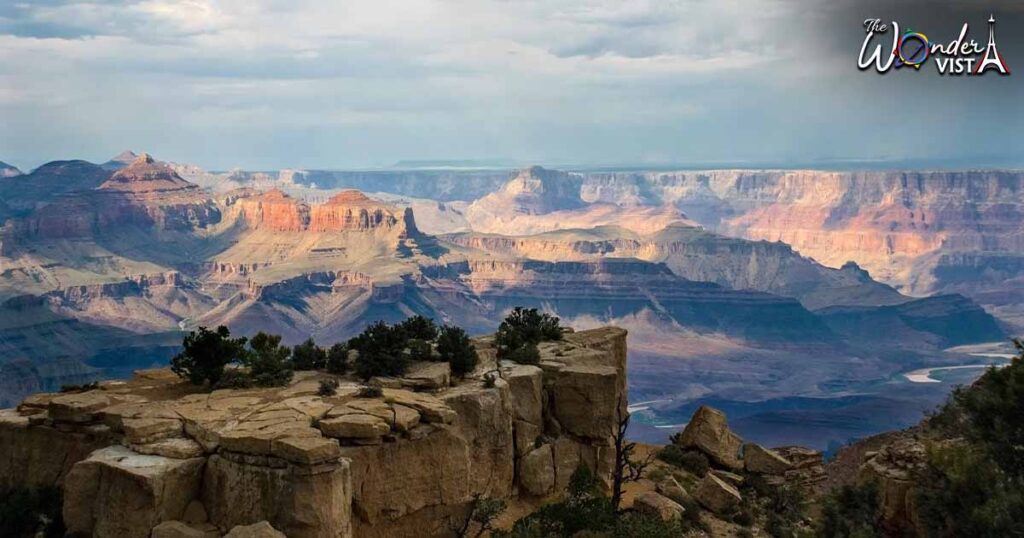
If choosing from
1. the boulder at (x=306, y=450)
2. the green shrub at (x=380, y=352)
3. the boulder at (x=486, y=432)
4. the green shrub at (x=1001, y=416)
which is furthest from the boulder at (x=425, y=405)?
the green shrub at (x=1001, y=416)

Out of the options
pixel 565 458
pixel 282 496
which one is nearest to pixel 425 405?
pixel 282 496

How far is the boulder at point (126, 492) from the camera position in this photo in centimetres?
2566

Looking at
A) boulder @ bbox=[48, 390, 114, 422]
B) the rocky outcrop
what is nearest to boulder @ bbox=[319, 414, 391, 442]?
boulder @ bbox=[48, 390, 114, 422]

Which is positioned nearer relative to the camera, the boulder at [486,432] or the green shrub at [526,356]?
the boulder at [486,432]

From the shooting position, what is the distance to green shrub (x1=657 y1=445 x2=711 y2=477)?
42750 millimetres

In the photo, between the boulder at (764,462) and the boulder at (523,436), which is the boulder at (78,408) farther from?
the boulder at (764,462)

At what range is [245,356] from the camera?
114 feet

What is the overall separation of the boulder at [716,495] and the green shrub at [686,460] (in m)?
3.93

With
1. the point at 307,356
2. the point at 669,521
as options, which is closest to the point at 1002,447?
the point at 669,521

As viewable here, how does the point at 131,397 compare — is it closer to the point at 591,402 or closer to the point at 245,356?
the point at 245,356

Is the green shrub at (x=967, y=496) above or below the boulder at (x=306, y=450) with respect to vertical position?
below

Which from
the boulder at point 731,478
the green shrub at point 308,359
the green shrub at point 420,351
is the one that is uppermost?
the green shrub at point 420,351

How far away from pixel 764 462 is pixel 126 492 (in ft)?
85.8

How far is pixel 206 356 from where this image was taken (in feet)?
112
